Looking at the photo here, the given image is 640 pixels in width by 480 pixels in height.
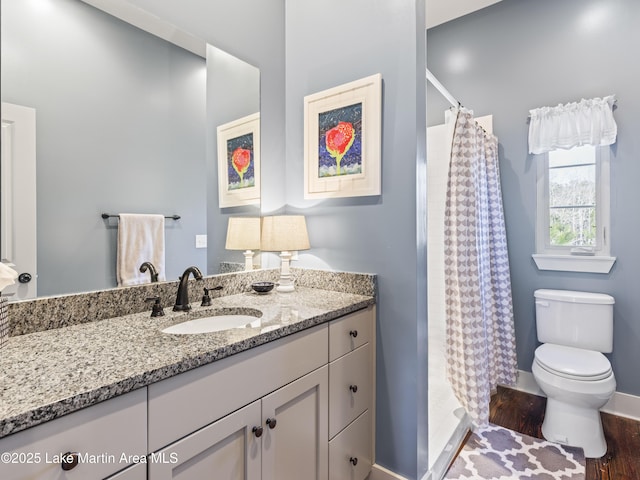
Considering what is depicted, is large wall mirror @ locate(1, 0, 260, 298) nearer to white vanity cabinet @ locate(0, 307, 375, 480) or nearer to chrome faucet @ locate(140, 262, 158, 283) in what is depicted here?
chrome faucet @ locate(140, 262, 158, 283)

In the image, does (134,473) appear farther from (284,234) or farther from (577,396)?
(577,396)

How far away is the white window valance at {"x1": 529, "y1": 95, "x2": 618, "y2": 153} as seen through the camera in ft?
6.98

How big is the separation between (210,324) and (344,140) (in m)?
1.07

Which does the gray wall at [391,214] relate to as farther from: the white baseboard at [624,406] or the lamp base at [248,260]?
the white baseboard at [624,406]

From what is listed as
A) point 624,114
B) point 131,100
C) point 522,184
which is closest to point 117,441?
point 131,100

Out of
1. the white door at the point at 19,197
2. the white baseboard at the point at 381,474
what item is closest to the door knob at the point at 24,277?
the white door at the point at 19,197

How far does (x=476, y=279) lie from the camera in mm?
1906

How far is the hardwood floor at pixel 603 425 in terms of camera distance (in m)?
1.68

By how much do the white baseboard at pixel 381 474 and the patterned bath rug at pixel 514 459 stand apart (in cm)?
33

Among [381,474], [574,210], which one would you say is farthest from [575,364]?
[381,474]

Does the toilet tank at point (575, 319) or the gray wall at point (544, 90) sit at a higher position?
the gray wall at point (544, 90)

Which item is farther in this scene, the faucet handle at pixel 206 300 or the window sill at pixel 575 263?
the window sill at pixel 575 263

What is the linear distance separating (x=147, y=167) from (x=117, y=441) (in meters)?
0.99

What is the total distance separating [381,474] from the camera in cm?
157
